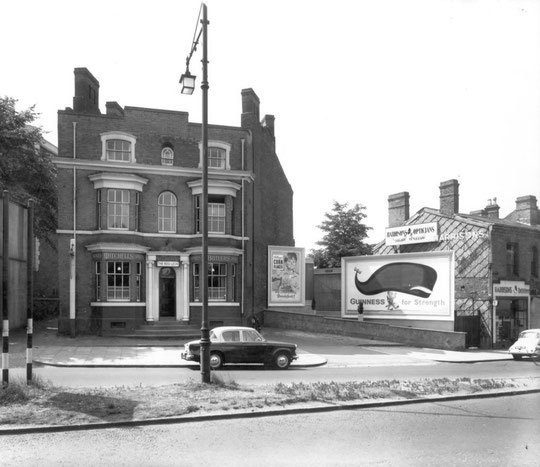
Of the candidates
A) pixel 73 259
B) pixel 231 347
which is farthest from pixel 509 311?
pixel 73 259

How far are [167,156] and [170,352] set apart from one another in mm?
11225

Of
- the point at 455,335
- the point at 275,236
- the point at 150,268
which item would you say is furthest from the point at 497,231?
the point at 150,268

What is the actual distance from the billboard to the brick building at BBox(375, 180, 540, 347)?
3.22 ft

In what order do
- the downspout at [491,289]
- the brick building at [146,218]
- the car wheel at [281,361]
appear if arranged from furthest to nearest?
the downspout at [491,289]
the brick building at [146,218]
the car wheel at [281,361]

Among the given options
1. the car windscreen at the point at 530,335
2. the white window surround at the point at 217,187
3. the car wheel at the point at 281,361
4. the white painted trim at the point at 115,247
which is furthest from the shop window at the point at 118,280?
the car windscreen at the point at 530,335

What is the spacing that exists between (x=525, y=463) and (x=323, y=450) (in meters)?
2.76

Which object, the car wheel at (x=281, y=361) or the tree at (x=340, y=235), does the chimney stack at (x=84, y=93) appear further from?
the tree at (x=340, y=235)

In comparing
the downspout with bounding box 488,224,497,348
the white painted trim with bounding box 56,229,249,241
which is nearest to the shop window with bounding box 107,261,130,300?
the white painted trim with bounding box 56,229,249,241

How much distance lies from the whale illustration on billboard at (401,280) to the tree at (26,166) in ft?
63.5

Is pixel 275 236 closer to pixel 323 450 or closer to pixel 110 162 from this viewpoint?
pixel 110 162

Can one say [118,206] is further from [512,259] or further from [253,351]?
[512,259]

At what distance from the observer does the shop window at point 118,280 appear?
27344mm

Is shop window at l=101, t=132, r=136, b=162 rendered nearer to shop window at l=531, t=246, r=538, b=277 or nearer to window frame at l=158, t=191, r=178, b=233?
window frame at l=158, t=191, r=178, b=233

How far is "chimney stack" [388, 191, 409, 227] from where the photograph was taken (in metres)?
38.8
